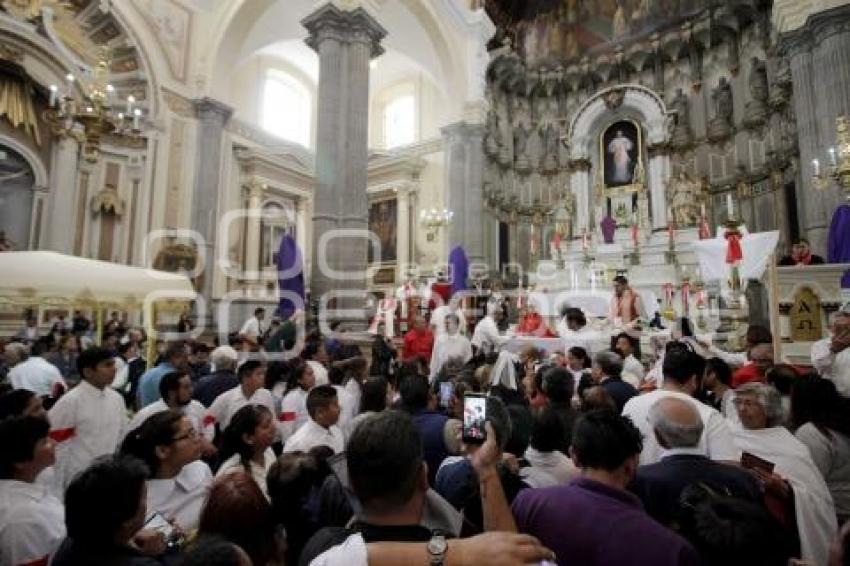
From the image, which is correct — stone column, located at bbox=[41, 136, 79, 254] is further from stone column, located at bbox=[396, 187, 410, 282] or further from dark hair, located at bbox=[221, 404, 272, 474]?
dark hair, located at bbox=[221, 404, 272, 474]

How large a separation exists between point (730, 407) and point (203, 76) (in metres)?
15.1

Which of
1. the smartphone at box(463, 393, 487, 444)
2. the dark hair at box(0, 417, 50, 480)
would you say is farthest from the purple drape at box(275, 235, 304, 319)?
the smartphone at box(463, 393, 487, 444)

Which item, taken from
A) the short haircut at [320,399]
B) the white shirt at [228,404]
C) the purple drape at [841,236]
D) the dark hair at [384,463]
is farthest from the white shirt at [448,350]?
the purple drape at [841,236]

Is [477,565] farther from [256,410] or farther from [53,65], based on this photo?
[53,65]

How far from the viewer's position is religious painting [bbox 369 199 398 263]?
19.0 meters

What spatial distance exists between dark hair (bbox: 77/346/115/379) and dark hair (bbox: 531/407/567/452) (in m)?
3.18

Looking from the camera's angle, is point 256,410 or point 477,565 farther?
point 256,410

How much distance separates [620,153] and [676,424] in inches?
759

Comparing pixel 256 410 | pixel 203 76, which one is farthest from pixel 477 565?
pixel 203 76

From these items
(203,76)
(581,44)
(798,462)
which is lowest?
(798,462)

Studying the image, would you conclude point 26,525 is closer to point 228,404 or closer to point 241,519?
point 241,519

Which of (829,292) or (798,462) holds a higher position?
(829,292)

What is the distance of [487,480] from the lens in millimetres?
1603

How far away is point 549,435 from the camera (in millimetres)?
2277
